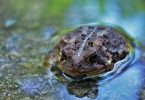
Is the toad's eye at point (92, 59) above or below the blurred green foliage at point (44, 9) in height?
below

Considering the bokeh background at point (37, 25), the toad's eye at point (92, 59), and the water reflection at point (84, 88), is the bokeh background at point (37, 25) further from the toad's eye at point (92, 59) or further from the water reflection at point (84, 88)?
the toad's eye at point (92, 59)

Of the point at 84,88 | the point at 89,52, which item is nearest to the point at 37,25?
the point at 89,52

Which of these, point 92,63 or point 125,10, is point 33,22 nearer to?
point 125,10

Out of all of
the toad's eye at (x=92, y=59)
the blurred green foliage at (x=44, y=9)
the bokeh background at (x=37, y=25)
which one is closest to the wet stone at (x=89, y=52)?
the toad's eye at (x=92, y=59)

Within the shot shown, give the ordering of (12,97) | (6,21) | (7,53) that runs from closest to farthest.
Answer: (12,97) → (7,53) → (6,21)

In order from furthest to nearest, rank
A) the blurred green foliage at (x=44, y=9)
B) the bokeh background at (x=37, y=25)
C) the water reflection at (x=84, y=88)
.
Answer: the blurred green foliage at (x=44, y=9) < the bokeh background at (x=37, y=25) < the water reflection at (x=84, y=88)

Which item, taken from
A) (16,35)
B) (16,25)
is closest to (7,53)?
(16,35)

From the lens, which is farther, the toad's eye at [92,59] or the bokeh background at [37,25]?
the bokeh background at [37,25]

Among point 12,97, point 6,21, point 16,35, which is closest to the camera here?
point 12,97
